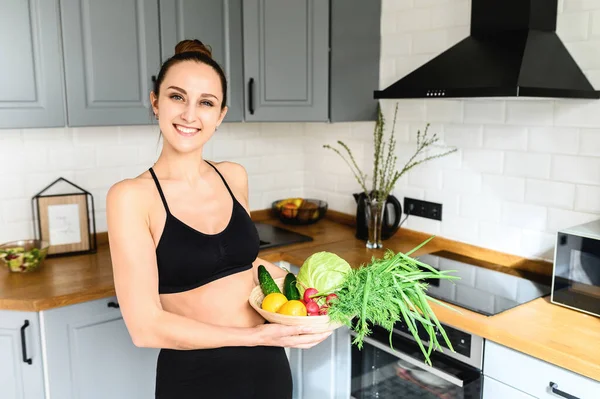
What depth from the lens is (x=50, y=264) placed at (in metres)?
2.39

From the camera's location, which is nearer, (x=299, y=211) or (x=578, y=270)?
(x=578, y=270)

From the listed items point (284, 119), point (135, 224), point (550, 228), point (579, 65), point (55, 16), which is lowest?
point (550, 228)

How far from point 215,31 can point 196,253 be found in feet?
4.29

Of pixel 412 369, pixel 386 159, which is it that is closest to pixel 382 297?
pixel 412 369

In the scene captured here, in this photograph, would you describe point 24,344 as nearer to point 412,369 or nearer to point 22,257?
point 22,257

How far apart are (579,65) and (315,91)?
1160 mm

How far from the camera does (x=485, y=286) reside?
213cm

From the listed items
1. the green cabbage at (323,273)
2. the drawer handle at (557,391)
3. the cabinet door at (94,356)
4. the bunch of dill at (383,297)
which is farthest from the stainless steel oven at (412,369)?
the cabinet door at (94,356)

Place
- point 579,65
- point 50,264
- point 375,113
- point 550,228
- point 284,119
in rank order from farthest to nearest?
point 375,113 → point 284,119 → point 50,264 → point 550,228 → point 579,65

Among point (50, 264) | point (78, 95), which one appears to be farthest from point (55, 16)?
point (50, 264)

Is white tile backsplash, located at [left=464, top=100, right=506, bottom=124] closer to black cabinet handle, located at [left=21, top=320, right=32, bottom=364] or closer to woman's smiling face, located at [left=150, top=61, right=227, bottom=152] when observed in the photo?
woman's smiling face, located at [left=150, top=61, right=227, bottom=152]

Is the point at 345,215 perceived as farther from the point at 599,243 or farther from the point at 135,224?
the point at 135,224

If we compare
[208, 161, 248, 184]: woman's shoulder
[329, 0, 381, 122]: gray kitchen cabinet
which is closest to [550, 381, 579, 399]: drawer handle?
[208, 161, 248, 184]: woman's shoulder

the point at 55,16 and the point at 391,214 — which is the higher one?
the point at 55,16
